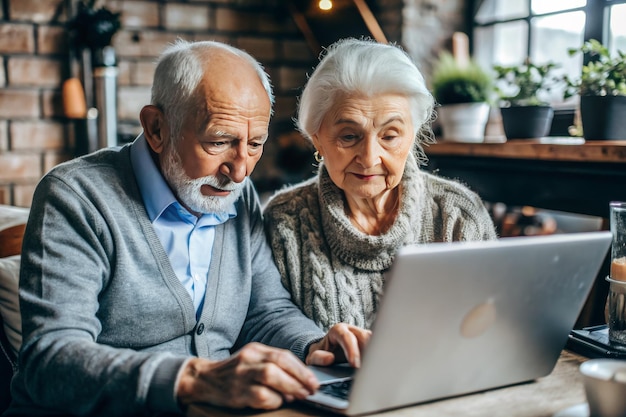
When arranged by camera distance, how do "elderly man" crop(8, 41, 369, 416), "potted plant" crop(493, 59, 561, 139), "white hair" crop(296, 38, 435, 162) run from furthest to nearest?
"potted plant" crop(493, 59, 561, 139) → "white hair" crop(296, 38, 435, 162) → "elderly man" crop(8, 41, 369, 416)

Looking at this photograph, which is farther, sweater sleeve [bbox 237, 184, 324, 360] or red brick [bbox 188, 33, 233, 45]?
red brick [bbox 188, 33, 233, 45]

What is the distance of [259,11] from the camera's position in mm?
3221

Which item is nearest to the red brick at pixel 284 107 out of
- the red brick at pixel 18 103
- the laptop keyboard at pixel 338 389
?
the red brick at pixel 18 103

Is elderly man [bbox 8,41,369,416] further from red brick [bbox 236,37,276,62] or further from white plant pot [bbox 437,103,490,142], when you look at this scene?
red brick [bbox 236,37,276,62]

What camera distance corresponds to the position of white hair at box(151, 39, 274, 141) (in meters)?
1.43

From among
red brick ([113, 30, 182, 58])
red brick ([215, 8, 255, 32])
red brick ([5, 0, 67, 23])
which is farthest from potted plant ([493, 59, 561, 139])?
red brick ([5, 0, 67, 23])

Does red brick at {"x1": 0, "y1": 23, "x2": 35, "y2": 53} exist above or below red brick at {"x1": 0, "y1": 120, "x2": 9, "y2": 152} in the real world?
above

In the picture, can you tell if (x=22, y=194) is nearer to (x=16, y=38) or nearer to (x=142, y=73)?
(x=16, y=38)

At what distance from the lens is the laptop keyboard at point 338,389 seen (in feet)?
3.34

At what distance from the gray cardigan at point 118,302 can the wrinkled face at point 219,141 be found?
3.9 inches

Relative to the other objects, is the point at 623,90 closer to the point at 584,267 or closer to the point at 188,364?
the point at 584,267

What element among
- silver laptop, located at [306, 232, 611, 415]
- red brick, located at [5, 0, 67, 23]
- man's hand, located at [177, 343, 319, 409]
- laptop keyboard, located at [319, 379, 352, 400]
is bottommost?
laptop keyboard, located at [319, 379, 352, 400]

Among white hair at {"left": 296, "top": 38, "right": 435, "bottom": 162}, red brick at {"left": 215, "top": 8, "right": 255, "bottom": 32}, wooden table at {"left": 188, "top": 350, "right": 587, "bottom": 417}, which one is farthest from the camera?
red brick at {"left": 215, "top": 8, "right": 255, "bottom": 32}

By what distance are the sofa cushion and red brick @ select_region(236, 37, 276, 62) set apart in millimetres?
1872
